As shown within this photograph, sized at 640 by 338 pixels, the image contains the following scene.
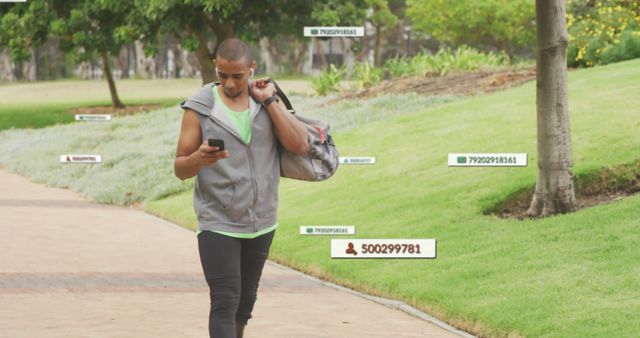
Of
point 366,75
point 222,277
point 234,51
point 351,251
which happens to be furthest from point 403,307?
point 366,75

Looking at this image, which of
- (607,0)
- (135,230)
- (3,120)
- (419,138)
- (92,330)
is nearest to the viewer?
(92,330)

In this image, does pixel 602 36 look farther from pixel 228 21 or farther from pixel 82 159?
pixel 228 21

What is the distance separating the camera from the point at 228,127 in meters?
6.96

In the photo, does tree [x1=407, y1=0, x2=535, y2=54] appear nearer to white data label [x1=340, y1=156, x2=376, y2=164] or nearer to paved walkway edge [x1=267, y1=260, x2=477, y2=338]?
white data label [x1=340, y1=156, x2=376, y2=164]

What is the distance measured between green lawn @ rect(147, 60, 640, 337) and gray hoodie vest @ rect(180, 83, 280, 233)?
10.2ft

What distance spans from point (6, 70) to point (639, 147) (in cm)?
6054

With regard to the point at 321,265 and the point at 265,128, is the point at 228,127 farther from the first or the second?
the point at 321,265

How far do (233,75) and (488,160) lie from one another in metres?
10.3

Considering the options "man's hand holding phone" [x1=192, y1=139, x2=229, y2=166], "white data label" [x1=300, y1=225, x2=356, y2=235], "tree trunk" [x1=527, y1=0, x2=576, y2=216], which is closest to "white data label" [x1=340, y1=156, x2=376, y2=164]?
"white data label" [x1=300, y1=225, x2=356, y2=235]

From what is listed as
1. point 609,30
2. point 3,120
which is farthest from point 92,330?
point 3,120

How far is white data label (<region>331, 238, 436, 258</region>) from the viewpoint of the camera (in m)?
13.4

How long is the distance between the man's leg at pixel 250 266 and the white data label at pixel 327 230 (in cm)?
781

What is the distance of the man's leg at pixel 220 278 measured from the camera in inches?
275

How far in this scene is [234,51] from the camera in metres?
6.81
